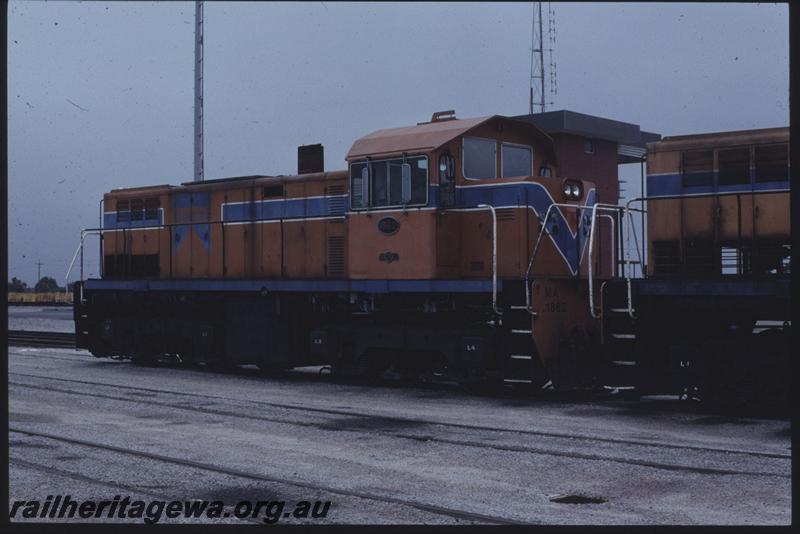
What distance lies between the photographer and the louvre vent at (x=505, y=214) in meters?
12.9

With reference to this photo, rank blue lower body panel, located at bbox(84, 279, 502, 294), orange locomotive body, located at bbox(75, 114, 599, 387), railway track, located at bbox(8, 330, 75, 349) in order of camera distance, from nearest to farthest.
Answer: orange locomotive body, located at bbox(75, 114, 599, 387), blue lower body panel, located at bbox(84, 279, 502, 294), railway track, located at bbox(8, 330, 75, 349)

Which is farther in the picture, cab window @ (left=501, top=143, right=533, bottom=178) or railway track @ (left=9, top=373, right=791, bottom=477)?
cab window @ (left=501, top=143, right=533, bottom=178)

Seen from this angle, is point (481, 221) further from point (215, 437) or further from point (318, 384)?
point (215, 437)

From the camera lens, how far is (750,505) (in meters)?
6.53

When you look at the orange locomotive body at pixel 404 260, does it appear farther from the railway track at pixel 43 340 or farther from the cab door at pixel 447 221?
the railway track at pixel 43 340

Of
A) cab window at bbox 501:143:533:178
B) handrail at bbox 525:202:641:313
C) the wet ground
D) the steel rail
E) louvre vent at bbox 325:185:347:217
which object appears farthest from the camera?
louvre vent at bbox 325:185:347:217

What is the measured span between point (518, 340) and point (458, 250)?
1.62 m

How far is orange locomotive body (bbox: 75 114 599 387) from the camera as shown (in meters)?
12.9

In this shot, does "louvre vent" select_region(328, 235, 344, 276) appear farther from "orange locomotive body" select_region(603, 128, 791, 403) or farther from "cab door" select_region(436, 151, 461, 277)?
"orange locomotive body" select_region(603, 128, 791, 403)

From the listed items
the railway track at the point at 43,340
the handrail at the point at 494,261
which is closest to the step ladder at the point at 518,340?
the handrail at the point at 494,261

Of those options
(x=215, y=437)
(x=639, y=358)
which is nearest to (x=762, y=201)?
(x=639, y=358)

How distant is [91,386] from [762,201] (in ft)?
33.2

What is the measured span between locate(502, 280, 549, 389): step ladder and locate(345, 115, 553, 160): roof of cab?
226cm

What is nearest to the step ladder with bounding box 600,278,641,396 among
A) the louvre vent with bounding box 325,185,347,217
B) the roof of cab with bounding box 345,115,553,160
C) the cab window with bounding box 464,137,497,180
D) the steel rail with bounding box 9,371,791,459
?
the steel rail with bounding box 9,371,791,459
